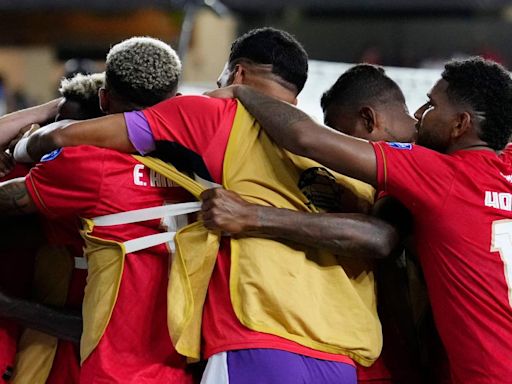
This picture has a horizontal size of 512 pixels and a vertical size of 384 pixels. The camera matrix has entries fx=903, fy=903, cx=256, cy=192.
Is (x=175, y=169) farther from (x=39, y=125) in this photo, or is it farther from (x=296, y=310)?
(x=39, y=125)

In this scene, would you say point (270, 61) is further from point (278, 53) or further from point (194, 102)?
point (194, 102)

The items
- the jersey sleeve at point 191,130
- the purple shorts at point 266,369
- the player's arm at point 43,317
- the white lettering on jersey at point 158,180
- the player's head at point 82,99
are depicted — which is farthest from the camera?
the player's head at point 82,99

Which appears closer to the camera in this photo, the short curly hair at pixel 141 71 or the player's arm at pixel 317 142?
the player's arm at pixel 317 142

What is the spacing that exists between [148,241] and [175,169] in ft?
0.73

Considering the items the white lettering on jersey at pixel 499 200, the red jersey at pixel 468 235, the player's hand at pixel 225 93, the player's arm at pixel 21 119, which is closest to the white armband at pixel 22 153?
the player's arm at pixel 21 119

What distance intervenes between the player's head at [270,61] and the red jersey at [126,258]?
17.5 inches

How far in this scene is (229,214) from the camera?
2490 mm

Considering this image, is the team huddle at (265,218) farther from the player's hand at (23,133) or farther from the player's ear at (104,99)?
the player's hand at (23,133)

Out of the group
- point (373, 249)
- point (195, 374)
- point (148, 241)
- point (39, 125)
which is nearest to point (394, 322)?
point (373, 249)

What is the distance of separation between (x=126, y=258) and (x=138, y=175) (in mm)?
243

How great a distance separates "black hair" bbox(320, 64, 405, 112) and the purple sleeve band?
716 mm

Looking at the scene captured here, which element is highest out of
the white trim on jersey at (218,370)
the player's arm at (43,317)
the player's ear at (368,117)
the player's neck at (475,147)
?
the player's neck at (475,147)

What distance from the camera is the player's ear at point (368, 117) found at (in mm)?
2906

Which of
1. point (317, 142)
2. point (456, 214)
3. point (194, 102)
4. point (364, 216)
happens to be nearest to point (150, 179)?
point (194, 102)
